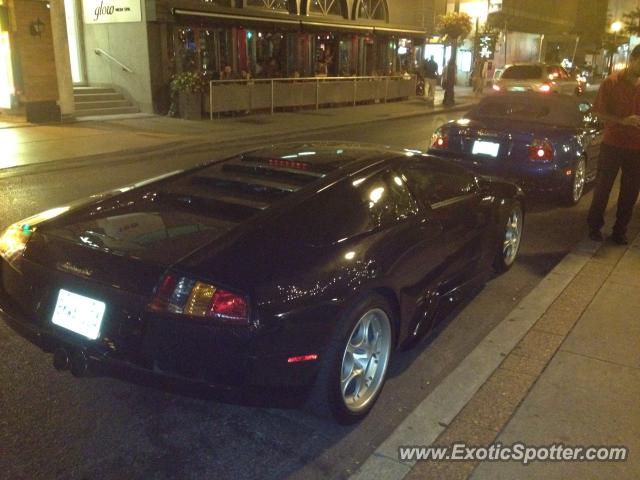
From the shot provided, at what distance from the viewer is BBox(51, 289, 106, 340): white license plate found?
287 centimetres

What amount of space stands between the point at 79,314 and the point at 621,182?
5.40 m

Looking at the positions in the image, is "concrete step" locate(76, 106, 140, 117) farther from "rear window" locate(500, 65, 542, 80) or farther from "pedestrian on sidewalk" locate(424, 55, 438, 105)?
"rear window" locate(500, 65, 542, 80)

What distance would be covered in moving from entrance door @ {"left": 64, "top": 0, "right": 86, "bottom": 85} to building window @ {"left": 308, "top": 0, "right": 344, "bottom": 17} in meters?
9.00

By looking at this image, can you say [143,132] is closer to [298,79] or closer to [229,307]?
[298,79]

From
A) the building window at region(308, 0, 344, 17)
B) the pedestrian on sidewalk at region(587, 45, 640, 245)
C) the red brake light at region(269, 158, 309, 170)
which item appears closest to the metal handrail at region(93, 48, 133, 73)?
the building window at region(308, 0, 344, 17)

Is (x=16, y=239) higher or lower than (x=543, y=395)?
higher

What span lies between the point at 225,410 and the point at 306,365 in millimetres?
711

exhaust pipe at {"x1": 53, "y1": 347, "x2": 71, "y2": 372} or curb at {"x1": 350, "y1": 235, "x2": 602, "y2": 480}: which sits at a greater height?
exhaust pipe at {"x1": 53, "y1": 347, "x2": 71, "y2": 372}

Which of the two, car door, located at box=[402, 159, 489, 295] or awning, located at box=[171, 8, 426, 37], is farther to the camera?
awning, located at box=[171, 8, 426, 37]

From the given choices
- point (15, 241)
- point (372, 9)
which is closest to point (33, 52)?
point (15, 241)

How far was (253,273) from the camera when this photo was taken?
2.81m

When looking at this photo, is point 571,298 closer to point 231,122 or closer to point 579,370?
point 579,370

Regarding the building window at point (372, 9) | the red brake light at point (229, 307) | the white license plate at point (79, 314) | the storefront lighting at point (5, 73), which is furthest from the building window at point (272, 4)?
the red brake light at point (229, 307)

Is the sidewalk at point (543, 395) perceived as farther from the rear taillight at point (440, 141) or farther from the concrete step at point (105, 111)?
the concrete step at point (105, 111)
